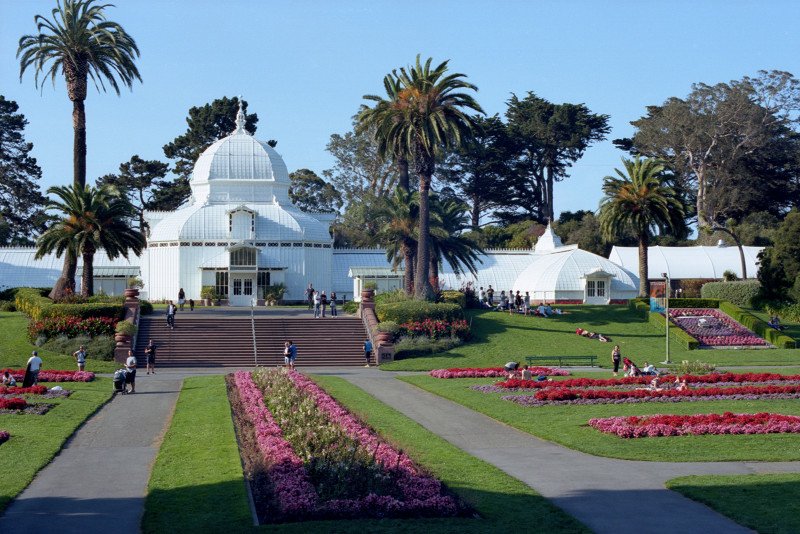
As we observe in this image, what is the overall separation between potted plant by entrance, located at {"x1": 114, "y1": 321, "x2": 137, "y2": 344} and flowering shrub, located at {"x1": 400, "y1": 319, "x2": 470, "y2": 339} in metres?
13.5

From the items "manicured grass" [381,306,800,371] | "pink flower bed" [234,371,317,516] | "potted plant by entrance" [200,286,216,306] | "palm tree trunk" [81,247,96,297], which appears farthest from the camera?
"potted plant by entrance" [200,286,216,306]

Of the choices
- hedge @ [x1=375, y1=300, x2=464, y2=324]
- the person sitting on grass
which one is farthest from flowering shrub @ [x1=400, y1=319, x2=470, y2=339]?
the person sitting on grass

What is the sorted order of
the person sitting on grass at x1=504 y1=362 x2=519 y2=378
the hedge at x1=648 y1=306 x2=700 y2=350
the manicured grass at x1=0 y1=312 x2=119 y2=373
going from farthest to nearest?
the hedge at x1=648 y1=306 x2=700 y2=350 → the manicured grass at x1=0 y1=312 x2=119 y2=373 → the person sitting on grass at x1=504 y1=362 x2=519 y2=378

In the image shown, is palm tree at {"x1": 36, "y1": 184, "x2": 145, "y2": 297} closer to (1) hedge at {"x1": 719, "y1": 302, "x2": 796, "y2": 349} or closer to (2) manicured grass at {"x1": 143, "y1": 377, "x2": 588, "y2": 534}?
(2) manicured grass at {"x1": 143, "y1": 377, "x2": 588, "y2": 534}

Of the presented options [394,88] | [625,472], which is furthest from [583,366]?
[625,472]

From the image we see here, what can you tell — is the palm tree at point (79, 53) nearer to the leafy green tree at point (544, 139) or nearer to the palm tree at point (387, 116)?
the palm tree at point (387, 116)

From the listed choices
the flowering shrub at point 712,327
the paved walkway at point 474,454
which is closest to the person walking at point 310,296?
the flowering shrub at point 712,327

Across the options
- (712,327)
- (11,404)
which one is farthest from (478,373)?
(712,327)

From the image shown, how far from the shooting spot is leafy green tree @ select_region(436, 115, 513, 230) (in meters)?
97.4

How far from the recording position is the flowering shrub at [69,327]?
133 ft

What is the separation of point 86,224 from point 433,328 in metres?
18.7

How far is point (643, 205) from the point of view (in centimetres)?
5522

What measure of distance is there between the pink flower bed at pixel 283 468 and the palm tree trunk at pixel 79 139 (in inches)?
1184

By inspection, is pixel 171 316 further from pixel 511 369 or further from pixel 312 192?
pixel 312 192
